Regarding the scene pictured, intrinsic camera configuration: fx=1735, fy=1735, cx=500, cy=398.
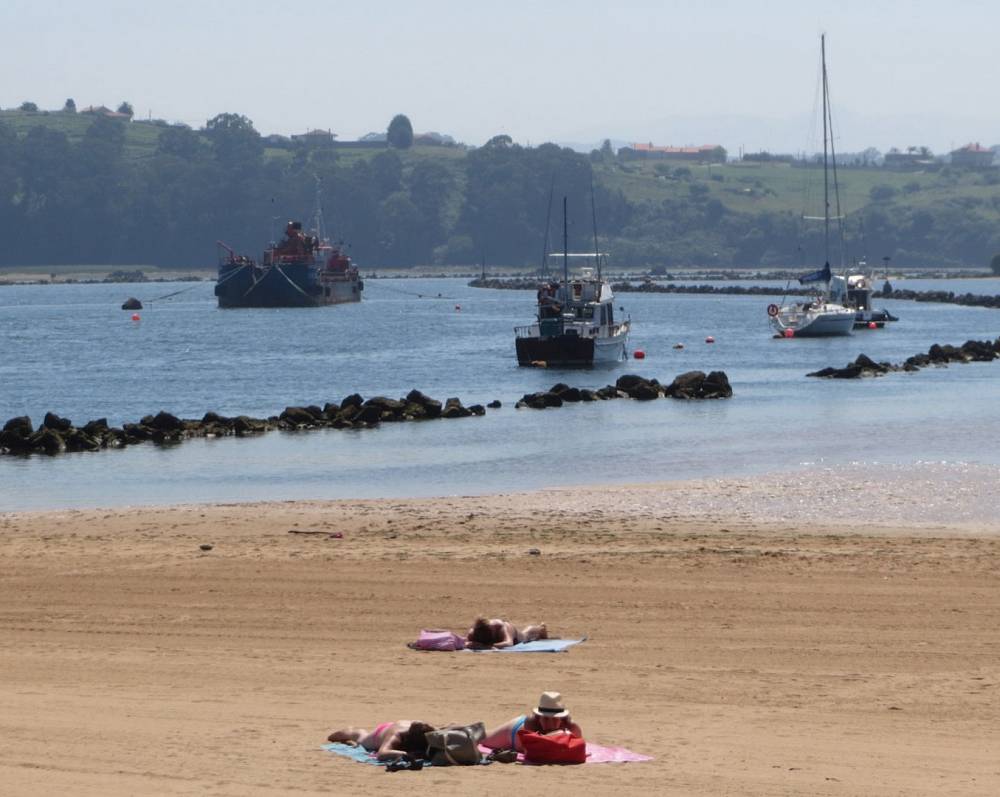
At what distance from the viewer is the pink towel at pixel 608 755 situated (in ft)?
38.9

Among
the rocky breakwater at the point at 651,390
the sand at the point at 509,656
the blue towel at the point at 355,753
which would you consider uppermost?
the blue towel at the point at 355,753

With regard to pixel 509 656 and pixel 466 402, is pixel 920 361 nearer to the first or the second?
pixel 466 402

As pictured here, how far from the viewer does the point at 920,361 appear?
214 ft

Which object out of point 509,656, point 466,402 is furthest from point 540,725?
point 466,402

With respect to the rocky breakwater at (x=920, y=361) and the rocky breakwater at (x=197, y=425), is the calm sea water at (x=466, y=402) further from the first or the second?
the rocky breakwater at (x=920, y=361)

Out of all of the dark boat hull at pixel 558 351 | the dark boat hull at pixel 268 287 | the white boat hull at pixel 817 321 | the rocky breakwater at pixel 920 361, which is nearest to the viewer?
the rocky breakwater at pixel 920 361

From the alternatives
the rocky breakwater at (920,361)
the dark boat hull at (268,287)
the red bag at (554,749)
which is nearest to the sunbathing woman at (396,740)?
the red bag at (554,749)

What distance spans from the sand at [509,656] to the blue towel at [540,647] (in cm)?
15

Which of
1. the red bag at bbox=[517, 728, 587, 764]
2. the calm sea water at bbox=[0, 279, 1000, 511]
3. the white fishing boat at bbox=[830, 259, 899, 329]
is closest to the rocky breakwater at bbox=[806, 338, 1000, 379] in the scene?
the calm sea water at bbox=[0, 279, 1000, 511]

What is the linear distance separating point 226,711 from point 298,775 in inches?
76.3

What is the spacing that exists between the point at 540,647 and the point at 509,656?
15.9 inches

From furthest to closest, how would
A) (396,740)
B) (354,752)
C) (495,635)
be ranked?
1. (495,635)
2. (354,752)
3. (396,740)

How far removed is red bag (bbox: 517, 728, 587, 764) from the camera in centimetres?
1180

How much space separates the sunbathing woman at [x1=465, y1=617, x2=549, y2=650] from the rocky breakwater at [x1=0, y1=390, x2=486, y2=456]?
23.1 metres
